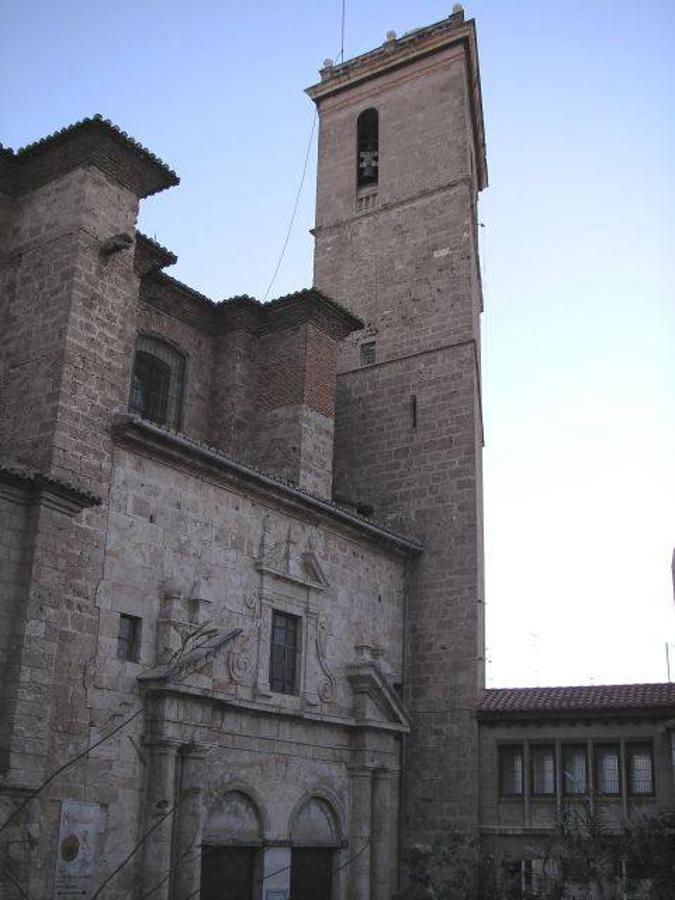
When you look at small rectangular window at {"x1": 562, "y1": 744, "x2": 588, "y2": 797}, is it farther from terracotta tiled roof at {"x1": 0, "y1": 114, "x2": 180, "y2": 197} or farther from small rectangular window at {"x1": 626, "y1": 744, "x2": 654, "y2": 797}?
terracotta tiled roof at {"x1": 0, "y1": 114, "x2": 180, "y2": 197}

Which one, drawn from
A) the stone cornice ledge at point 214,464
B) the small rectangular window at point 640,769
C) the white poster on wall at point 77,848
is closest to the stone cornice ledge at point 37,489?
the stone cornice ledge at point 214,464

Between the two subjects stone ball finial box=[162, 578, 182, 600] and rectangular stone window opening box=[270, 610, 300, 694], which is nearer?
stone ball finial box=[162, 578, 182, 600]

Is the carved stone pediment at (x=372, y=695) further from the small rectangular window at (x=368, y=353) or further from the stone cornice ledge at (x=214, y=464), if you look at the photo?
the small rectangular window at (x=368, y=353)

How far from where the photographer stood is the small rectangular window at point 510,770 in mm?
18625

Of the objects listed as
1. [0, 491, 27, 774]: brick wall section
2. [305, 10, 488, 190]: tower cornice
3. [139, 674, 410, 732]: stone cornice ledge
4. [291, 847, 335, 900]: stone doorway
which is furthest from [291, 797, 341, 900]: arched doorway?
[305, 10, 488, 190]: tower cornice

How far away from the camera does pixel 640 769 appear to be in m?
17.8

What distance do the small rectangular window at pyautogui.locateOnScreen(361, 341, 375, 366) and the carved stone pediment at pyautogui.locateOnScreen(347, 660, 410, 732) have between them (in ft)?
25.8

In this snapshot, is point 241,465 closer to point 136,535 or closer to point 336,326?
point 136,535

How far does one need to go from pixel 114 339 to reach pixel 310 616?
573 centimetres

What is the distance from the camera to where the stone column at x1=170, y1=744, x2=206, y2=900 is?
1347 centimetres

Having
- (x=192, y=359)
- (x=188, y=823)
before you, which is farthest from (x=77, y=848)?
(x=192, y=359)

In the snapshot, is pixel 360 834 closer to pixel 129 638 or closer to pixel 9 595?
pixel 129 638

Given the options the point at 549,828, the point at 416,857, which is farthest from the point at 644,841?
the point at 416,857

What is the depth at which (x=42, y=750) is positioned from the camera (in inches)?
468
